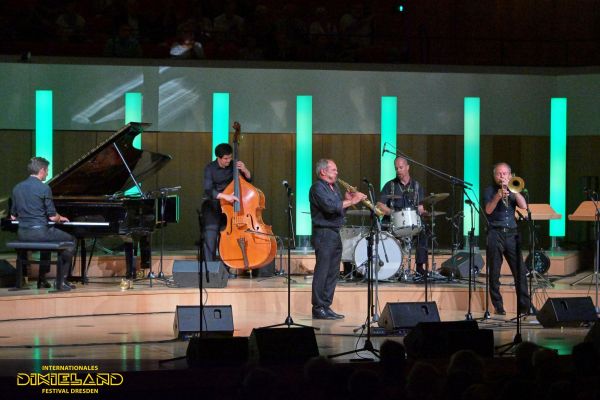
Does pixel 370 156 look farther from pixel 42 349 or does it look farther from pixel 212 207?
pixel 42 349

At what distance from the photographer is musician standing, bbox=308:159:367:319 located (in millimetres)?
9586

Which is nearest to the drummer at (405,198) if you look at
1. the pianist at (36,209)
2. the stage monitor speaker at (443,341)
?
the pianist at (36,209)

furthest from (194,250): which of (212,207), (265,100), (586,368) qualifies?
(586,368)

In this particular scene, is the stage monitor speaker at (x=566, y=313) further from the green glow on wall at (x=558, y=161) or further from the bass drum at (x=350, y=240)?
the green glow on wall at (x=558, y=161)

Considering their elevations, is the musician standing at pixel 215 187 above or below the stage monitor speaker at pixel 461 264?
above

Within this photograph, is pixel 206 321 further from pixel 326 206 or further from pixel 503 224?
pixel 503 224

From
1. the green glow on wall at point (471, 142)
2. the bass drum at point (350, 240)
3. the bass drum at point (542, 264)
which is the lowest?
the bass drum at point (542, 264)

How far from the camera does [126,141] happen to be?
11000 mm

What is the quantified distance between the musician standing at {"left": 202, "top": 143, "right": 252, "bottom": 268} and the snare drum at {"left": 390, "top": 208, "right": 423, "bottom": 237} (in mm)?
1569

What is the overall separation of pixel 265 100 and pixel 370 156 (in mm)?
2085

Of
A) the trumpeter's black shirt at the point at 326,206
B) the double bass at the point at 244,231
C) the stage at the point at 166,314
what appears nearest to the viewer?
the stage at the point at 166,314

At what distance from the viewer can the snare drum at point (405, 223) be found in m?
11.1

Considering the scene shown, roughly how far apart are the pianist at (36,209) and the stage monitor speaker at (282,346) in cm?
372

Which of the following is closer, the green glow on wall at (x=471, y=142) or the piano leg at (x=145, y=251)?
the piano leg at (x=145, y=251)
